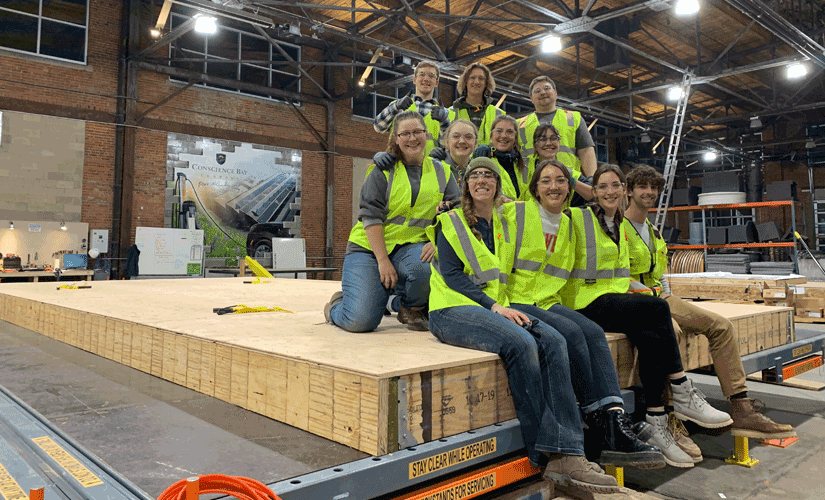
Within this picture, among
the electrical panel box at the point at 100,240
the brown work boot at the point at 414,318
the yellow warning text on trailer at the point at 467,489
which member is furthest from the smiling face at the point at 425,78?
the electrical panel box at the point at 100,240

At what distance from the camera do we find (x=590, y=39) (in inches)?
524

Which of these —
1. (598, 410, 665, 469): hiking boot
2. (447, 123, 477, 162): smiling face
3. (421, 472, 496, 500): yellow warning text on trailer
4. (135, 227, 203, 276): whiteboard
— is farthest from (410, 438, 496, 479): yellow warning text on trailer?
(135, 227, 203, 276): whiteboard

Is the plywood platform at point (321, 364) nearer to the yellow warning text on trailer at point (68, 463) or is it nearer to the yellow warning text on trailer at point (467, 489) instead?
the yellow warning text on trailer at point (467, 489)

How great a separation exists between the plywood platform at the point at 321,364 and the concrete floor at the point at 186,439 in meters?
0.08

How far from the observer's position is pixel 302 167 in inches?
589

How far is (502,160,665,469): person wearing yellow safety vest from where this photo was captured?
2365 millimetres

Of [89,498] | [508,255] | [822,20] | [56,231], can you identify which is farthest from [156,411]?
[822,20]

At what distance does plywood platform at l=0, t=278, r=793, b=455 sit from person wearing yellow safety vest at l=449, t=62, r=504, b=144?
5.05 feet

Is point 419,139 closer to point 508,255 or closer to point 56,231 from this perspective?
point 508,255

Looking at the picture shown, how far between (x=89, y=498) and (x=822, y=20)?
15714 millimetres

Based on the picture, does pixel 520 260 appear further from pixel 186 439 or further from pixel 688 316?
pixel 186 439

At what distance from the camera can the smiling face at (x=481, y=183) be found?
263 cm

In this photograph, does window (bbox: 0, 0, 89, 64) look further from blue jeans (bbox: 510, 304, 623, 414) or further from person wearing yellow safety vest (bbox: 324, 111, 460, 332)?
blue jeans (bbox: 510, 304, 623, 414)

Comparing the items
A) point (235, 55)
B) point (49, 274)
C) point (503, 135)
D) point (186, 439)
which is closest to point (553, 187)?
point (503, 135)
